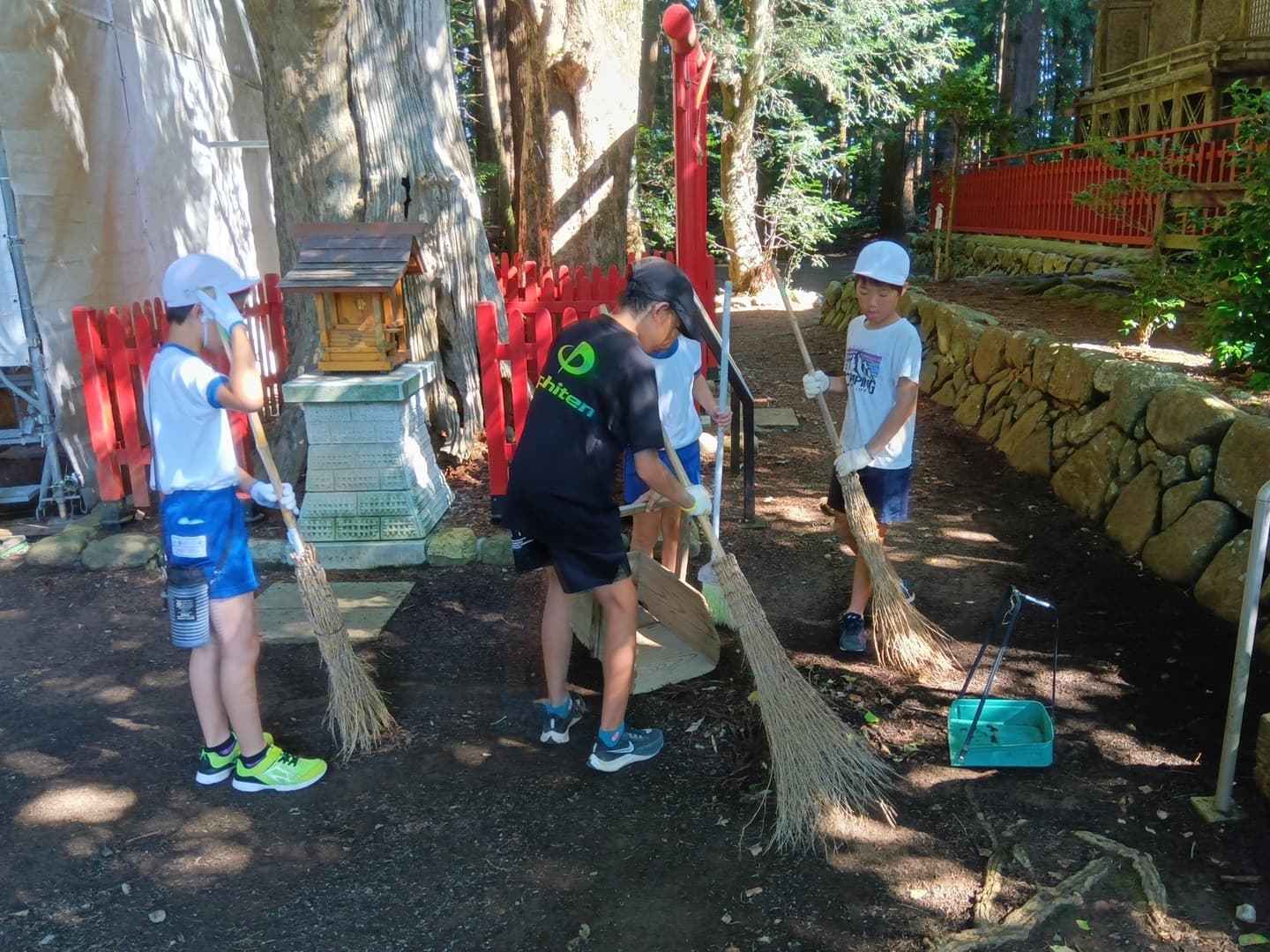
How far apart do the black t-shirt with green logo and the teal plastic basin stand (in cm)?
137

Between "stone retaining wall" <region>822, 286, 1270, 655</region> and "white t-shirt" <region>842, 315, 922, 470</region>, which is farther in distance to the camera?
"stone retaining wall" <region>822, 286, 1270, 655</region>

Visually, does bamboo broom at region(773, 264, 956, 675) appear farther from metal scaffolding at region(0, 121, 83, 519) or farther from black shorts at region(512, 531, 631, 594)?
metal scaffolding at region(0, 121, 83, 519)

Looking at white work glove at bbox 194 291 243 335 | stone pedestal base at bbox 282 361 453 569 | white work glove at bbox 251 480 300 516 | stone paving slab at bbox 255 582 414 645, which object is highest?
white work glove at bbox 194 291 243 335

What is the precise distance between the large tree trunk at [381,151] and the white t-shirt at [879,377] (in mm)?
3289

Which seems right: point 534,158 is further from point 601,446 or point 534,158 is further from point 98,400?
point 601,446

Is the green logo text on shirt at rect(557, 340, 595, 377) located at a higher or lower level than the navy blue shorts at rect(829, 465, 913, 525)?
higher

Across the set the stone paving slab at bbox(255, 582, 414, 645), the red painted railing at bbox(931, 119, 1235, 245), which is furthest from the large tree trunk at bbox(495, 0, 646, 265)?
the stone paving slab at bbox(255, 582, 414, 645)

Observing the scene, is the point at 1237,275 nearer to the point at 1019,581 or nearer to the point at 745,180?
the point at 1019,581

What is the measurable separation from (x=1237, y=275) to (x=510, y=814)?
4.69 metres

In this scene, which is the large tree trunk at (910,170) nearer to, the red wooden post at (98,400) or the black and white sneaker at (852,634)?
the red wooden post at (98,400)

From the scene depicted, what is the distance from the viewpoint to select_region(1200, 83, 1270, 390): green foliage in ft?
17.0

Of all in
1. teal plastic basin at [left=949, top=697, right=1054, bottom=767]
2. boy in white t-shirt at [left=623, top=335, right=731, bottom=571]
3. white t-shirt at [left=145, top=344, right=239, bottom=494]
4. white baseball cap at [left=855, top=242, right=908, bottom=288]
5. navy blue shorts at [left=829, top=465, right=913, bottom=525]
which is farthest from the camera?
boy in white t-shirt at [left=623, top=335, right=731, bottom=571]

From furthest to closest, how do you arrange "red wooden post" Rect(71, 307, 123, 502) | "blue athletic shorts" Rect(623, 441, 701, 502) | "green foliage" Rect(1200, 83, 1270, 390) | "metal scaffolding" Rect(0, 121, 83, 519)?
1. "metal scaffolding" Rect(0, 121, 83, 519)
2. "red wooden post" Rect(71, 307, 123, 502)
3. "green foliage" Rect(1200, 83, 1270, 390)
4. "blue athletic shorts" Rect(623, 441, 701, 502)

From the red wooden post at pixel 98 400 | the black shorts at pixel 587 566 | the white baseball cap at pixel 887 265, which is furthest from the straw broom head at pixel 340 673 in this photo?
the red wooden post at pixel 98 400
